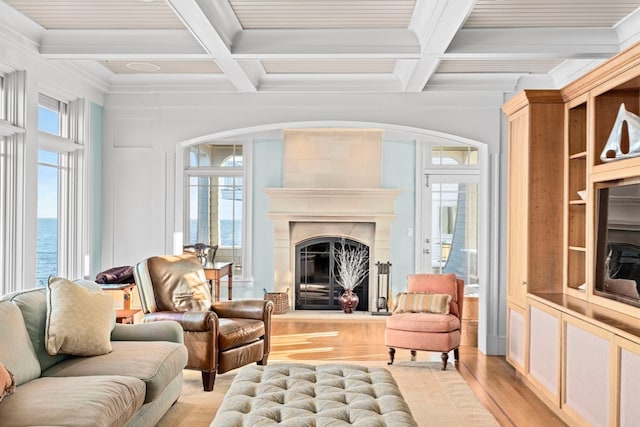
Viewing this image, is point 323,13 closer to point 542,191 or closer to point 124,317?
point 542,191

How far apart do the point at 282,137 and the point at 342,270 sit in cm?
200

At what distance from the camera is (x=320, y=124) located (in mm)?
6293

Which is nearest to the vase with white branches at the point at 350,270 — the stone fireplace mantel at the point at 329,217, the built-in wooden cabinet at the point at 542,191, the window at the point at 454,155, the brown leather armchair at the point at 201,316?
the stone fireplace mantel at the point at 329,217

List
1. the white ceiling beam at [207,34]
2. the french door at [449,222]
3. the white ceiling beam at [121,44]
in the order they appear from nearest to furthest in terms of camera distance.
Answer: the white ceiling beam at [207,34], the white ceiling beam at [121,44], the french door at [449,222]

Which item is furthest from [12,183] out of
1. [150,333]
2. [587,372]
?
[587,372]

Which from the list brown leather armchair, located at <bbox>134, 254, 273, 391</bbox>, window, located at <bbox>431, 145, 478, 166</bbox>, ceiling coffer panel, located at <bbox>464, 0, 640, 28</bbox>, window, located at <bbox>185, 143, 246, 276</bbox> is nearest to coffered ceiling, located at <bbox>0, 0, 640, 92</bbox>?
ceiling coffer panel, located at <bbox>464, 0, 640, 28</bbox>

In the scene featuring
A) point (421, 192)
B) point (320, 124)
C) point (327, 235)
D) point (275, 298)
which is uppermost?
point (320, 124)

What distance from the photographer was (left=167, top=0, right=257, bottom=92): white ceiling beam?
12.1 ft

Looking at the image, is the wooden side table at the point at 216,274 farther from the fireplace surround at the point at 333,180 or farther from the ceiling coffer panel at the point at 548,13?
the ceiling coffer panel at the point at 548,13

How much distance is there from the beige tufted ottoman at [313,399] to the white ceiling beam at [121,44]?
2.37 metres

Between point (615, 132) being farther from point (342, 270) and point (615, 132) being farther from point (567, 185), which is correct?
point (342, 270)

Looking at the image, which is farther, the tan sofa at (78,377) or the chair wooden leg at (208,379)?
the chair wooden leg at (208,379)

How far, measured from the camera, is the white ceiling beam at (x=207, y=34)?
3676mm

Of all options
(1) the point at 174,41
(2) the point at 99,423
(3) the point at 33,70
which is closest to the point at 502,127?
(1) the point at 174,41
